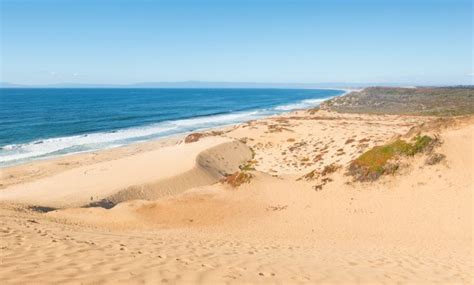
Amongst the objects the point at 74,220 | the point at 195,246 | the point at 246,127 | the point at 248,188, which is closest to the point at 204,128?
the point at 246,127

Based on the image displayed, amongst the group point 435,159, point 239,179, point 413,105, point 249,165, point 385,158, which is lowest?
point 249,165

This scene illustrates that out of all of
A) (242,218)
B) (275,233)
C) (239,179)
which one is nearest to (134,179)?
(239,179)

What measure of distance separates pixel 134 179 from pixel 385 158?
1530cm

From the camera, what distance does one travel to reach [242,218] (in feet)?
59.2

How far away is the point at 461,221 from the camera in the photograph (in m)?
15.7

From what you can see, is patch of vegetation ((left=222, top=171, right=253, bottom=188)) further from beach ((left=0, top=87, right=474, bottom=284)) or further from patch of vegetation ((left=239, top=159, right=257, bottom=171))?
patch of vegetation ((left=239, top=159, right=257, bottom=171))

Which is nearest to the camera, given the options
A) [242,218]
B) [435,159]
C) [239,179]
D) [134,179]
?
[242,218]

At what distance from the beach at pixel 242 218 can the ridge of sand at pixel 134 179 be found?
10cm

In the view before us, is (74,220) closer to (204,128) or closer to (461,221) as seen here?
(461,221)

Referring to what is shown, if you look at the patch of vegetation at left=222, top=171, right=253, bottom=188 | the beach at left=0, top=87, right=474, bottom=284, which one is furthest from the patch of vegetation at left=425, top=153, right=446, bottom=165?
the patch of vegetation at left=222, top=171, right=253, bottom=188

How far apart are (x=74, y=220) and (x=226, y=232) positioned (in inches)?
256

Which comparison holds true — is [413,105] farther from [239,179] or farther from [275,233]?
[275,233]

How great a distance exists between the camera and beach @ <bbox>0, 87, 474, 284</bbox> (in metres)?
8.42

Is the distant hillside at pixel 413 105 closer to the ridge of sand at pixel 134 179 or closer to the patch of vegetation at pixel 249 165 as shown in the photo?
the patch of vegetation at pixel 249 165
